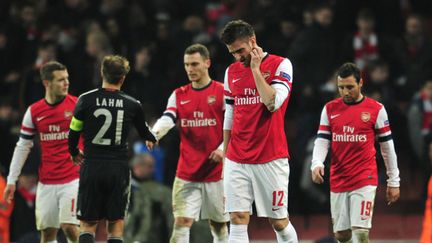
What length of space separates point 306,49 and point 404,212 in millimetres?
2874

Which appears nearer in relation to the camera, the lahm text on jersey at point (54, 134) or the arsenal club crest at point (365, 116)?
the arsenal club crest at point (365, 116)

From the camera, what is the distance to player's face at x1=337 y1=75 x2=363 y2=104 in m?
11.5

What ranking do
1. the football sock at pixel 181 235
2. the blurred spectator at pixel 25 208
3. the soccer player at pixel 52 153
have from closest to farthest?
the football sock at pixel 181 235 < the soccer player at pixel 52 153 < the blurred spectator at pixel 25 208

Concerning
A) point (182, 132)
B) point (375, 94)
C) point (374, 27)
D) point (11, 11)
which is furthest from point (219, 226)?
point (11, 11)

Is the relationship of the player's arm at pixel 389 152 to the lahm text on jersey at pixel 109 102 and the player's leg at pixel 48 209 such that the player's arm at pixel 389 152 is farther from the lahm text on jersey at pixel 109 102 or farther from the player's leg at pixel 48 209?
the player's leg at pixel 48 209

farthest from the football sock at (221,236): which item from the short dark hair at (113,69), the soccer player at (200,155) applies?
the short dark hair at (113,69)

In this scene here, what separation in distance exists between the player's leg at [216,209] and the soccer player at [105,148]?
1.29m

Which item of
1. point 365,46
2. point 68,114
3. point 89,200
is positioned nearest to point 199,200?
point 89,200

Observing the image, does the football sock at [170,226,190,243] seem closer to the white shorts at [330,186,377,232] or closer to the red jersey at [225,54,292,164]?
the red jersey at [225,54,292,164]

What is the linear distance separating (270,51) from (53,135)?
5312 millimetres

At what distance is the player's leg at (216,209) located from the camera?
1192 centimetres

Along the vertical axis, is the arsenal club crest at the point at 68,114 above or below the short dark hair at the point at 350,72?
below

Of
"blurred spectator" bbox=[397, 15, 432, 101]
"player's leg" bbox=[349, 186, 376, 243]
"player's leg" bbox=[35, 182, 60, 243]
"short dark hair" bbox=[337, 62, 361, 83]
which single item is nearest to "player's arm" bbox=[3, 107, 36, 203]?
"player's leg" bbox=[35, 182, 60, 243]

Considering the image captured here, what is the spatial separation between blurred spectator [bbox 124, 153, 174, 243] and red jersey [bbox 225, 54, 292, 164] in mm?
4342
